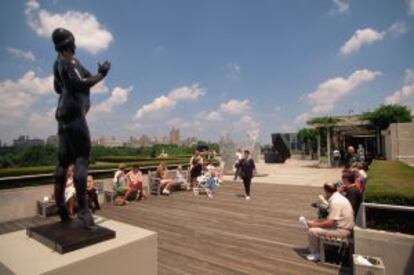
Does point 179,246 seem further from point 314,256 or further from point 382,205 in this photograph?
point 382,205

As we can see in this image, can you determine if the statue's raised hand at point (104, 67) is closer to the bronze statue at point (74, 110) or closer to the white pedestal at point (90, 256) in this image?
the bronze statue at point (74, 110)

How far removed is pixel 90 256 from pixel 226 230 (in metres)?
3.96

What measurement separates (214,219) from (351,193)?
3.22m

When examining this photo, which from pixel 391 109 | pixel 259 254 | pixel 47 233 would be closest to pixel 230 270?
pixel 259 254

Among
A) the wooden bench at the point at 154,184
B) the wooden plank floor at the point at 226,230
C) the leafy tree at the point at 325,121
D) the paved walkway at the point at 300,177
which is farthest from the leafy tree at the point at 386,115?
the wooden bench at the point at 154,184

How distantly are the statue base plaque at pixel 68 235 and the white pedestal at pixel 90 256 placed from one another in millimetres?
Answer: 46

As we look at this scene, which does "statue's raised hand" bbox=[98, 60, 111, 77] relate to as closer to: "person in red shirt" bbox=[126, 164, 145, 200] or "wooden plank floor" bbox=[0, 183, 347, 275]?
"wooden plank floor" bbox=[0, 183, 347, 275]

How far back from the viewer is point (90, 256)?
2377 mm

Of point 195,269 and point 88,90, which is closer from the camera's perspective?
point 88,90

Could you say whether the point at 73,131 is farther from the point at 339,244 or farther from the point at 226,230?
the point at 226,230

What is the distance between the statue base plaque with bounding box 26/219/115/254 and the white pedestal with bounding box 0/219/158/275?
0.05 metres

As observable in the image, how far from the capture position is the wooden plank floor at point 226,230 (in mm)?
4141

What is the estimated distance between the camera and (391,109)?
2038cm

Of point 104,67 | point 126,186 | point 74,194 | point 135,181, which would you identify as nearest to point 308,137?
point 135,181
